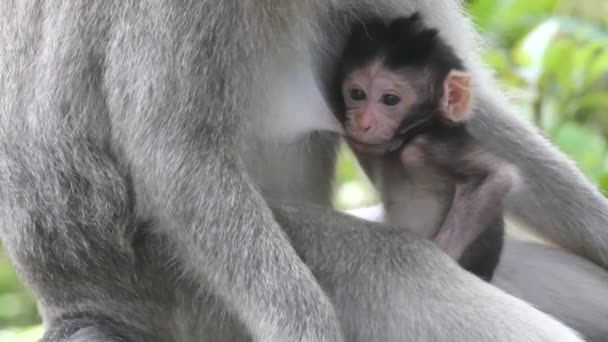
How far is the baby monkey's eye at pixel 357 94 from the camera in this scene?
348 cm

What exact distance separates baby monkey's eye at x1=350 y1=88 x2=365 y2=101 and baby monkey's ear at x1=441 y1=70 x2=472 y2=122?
22 cm

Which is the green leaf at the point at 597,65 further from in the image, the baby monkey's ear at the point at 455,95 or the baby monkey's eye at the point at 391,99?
the baby monkey's eye at the point at 391,99

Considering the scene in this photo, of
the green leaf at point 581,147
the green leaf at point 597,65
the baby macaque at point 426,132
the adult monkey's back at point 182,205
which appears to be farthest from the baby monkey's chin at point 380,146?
the green leaf at point 597,65

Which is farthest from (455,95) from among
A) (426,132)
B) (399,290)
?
(399,290)

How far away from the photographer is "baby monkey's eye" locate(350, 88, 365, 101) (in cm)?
348

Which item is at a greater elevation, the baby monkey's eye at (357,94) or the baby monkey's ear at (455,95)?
the baby monkey's eye at (357,94)

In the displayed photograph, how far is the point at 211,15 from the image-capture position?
3.10 metres

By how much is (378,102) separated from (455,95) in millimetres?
221

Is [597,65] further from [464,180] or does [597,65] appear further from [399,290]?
[399,290]

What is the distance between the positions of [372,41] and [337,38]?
181 millimetres

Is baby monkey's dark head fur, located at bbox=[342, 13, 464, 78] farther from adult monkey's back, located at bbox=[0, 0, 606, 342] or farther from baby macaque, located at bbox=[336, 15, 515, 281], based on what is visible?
adult monkey's back, located at bbox=[0, 0, 606, 342]

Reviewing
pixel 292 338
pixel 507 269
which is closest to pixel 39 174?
pixel 292 338

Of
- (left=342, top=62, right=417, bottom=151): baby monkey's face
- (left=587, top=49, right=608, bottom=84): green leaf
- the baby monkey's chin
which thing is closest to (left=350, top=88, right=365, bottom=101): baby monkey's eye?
(left=342, top=62, right=417, bottom=151): baby monkey's face

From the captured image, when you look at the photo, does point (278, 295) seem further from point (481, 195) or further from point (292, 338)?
point (481, 195)
